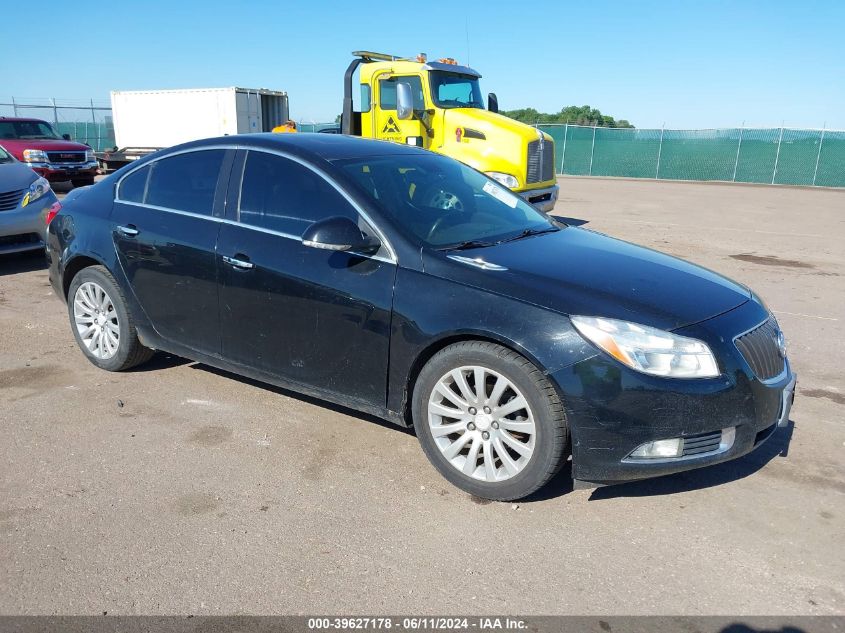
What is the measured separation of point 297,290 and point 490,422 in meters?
1.30

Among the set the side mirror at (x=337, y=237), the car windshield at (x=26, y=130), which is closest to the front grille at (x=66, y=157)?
the car windshield at (x=26, y=130)

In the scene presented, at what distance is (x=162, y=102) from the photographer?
75.4 feet

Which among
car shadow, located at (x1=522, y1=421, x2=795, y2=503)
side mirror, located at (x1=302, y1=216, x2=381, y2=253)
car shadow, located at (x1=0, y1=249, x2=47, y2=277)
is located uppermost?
side mirror, located at (x1=302, y1=216, x2=381, y2=253)

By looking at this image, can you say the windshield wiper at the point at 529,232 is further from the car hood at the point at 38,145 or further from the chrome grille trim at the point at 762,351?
the car hood at the point at 38,145

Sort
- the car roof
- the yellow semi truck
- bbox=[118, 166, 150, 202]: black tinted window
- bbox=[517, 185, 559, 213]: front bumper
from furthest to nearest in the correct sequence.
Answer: bbox=[517, 185, 559, 213]: front bumper < the yellow semi truck < bbox=[118, 166, 150, 202]: black tinted window < the car roof

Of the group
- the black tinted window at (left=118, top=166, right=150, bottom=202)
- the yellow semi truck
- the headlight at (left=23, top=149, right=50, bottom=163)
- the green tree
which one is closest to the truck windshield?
the yellow semi truck

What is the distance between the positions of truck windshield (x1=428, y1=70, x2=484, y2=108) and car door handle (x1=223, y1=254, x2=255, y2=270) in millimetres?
8401

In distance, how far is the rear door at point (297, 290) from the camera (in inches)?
142

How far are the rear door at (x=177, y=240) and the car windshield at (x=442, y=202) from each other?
37.0 inches

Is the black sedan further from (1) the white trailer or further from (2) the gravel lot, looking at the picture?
(1) the white trailer

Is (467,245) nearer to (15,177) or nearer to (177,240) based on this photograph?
(177,240)

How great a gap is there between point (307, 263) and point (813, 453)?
118 inches

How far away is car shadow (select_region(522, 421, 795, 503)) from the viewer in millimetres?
3475

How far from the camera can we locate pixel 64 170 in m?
17.2
